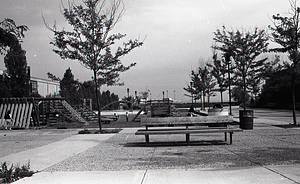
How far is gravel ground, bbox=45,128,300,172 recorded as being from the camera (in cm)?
783

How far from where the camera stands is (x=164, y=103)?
2584cm

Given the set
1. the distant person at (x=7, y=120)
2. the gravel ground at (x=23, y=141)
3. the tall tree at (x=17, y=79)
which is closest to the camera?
the gravel ground at (x=23, y=141)

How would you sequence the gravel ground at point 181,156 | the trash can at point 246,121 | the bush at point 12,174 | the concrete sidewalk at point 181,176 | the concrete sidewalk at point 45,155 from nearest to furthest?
1. the concrete sidewalk at point 181,176
2. the bush at point 12,174
3. the gravel ground at point 181,156
4. the concrete sidewalk at point 45,155
5. the trash can at point 246,121

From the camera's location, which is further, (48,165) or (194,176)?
(48,165)

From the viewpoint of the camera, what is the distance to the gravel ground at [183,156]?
7.83m

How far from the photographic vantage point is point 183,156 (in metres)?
9.09

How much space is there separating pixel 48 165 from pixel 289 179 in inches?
222

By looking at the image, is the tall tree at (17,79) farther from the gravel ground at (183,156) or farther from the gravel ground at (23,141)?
the gravel ground at (183,156)

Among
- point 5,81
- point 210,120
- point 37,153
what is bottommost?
point 37,153

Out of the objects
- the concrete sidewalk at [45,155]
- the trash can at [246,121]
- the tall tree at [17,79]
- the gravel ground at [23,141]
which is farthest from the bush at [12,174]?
the tall tree at [17,79]

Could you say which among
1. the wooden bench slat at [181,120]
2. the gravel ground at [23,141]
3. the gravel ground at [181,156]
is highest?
the wooden bench slat at [181,120]

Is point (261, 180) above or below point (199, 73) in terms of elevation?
below

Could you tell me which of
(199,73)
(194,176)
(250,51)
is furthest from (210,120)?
(199,73)

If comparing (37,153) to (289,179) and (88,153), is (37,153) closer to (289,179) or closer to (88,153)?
(88,153)
